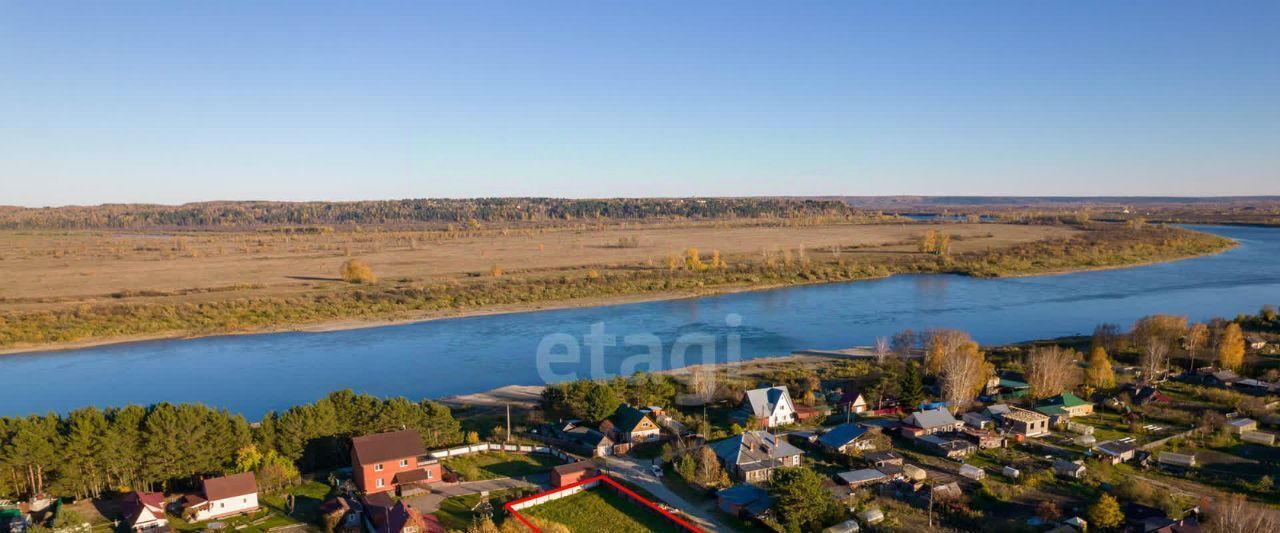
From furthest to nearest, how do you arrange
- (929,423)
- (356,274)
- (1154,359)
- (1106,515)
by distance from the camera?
(356,274) → (1154,359) → (929,423) → (1106,515)

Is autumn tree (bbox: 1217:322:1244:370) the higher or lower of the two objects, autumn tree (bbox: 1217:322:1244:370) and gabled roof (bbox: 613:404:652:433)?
the higher

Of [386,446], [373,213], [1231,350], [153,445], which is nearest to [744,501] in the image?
[386,446]

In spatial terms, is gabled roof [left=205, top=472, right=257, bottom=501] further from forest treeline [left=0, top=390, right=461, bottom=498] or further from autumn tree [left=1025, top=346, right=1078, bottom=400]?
autumn tree [left=1025, top=346, right=1078, bottom=400]

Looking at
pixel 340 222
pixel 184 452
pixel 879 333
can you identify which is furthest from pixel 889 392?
pixel 340 222

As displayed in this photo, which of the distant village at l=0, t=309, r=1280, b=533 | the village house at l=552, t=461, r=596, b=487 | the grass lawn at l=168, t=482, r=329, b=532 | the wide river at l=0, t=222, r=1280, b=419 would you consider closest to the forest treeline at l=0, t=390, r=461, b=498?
the distant village at l=0, t=309, r=1280, b=533

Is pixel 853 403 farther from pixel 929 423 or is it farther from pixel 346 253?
pixel 346 253

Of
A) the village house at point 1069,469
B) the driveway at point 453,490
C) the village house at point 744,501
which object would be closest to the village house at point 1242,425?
the village house at point 1069,469

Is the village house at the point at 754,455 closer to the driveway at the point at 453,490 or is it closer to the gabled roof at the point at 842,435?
the gabled roof at the point at 842,435

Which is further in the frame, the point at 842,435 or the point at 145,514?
the point at 842,435
